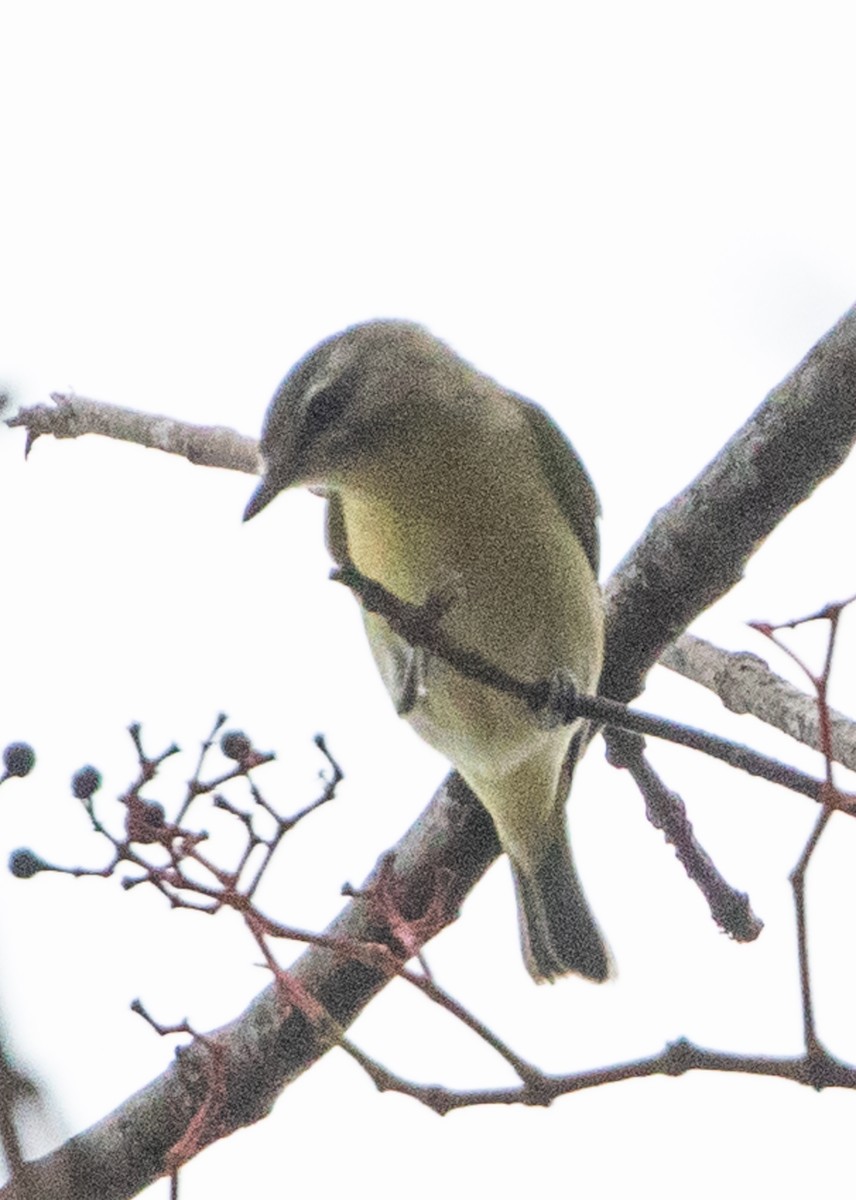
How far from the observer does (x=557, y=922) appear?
4.64m

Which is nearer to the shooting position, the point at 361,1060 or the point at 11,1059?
the point at 11,1059

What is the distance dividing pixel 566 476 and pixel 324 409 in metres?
0.76

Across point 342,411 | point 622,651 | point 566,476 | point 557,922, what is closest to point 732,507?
point 622,651

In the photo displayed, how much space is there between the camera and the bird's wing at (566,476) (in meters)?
4.14

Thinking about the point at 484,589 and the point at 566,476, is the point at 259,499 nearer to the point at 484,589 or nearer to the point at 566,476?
the point at 484,589

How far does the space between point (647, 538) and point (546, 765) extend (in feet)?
2.81

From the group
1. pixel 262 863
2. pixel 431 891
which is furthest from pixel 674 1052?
pixel 431 891

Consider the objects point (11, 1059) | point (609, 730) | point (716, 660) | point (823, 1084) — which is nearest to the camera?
point (11, 1059)

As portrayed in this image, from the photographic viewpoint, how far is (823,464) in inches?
127

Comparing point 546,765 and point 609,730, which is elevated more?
point 609,730

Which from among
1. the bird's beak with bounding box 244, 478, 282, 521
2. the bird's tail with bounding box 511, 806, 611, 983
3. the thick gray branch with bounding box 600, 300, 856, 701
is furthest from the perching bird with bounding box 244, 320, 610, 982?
the bird's tail with bounding box 511, 806, 611, 983

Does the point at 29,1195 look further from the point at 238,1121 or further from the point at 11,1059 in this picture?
the point at 238,1121

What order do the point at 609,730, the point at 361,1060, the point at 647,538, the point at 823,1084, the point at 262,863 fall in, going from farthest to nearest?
the point at 647,538
the point at 609,730
the point at 262,863
the point at 361,1060
the point at 823,1084

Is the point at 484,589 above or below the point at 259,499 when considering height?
above
